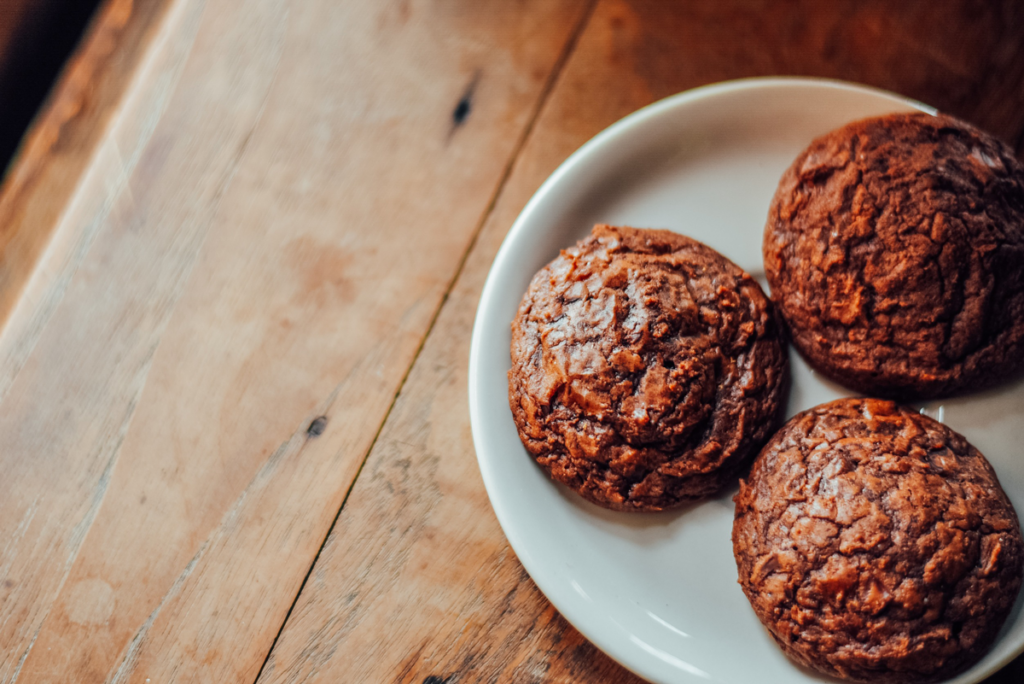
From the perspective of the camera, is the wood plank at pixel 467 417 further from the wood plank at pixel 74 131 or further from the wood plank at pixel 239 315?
the wood plank at pixel 74 131

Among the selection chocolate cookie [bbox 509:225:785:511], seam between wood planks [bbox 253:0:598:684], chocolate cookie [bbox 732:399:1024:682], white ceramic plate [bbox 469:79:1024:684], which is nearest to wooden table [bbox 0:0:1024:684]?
seam between wood planks [bbox 253:0:598:684]

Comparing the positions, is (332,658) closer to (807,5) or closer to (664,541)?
(664,541)

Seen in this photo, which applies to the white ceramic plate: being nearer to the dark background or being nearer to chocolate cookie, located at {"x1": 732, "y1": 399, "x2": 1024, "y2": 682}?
chocolate cookie, located at {"x1": 732, "y1": 399, "x2": 1024, "y2": 682}

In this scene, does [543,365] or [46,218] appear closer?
[543,365]

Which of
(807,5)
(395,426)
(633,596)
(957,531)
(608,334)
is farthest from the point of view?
(807,5)

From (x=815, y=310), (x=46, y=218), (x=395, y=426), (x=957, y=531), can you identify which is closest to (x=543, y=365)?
(x=395, y=426)

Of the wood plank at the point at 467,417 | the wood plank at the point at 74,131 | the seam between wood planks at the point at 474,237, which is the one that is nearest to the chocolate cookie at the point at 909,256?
the wood plank at the point at 467,417
